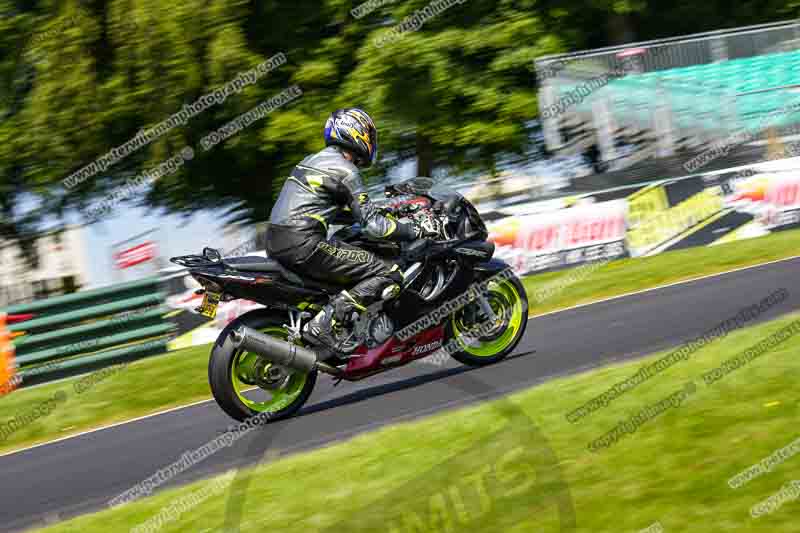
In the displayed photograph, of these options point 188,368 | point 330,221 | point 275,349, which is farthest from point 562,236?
→ point 275,349

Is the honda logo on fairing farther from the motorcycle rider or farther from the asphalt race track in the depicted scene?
the asphalt race track

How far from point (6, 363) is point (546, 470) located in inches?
324

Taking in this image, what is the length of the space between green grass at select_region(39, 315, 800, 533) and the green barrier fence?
618 cm

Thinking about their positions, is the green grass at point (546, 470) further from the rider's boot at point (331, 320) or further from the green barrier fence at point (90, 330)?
the green barrier fence at point (90, 330)

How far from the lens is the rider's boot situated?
7250 mm

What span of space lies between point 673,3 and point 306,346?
18.0 m

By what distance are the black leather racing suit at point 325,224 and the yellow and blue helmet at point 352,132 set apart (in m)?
0.09

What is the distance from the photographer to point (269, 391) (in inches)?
291

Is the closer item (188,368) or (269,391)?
(269,391)

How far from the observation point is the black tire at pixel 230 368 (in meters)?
7.02

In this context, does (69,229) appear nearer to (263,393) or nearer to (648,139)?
(648,139)

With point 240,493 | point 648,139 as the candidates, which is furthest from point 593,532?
point 648,139

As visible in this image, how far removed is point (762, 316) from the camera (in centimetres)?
843

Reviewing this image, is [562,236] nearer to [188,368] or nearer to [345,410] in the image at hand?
[188,368]
